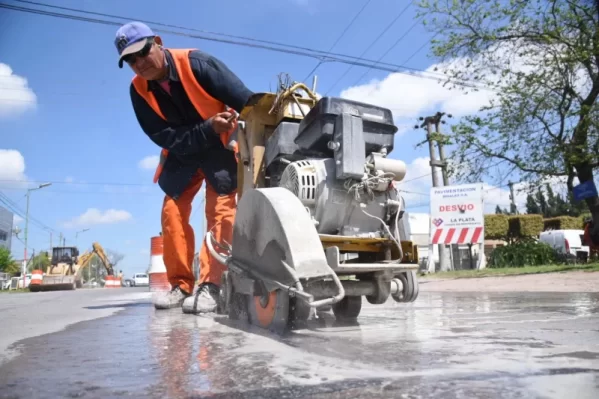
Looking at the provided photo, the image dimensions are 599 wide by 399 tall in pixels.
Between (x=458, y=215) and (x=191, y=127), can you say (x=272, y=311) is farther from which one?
(x=458, y=215)

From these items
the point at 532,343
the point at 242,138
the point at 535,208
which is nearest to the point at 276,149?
the point at 242,138

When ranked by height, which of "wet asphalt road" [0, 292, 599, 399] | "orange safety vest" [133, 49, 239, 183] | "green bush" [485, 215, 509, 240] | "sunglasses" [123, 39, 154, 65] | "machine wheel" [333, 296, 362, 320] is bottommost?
"wet asphalt road" [0, 292, 599, 399]

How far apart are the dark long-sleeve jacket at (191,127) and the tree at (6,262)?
64.6m

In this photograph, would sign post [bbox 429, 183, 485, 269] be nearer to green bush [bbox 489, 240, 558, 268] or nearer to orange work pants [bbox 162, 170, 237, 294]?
green bush [bbox 489, 240, 558, 268]

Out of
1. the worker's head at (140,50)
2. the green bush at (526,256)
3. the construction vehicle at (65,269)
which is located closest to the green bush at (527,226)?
the green bush at (526,256)

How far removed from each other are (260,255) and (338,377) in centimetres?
119

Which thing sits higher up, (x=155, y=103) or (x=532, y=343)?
(x=155, y=103)

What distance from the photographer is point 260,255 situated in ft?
8.66

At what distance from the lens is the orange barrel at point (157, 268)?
7.62 m

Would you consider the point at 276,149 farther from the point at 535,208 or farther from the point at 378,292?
the point at 535,208

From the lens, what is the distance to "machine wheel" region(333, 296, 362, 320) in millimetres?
3215

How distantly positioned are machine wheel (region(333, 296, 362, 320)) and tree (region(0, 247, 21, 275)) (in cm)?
6600

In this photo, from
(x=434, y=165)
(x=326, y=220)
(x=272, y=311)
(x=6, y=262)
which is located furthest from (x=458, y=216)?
(x=6, y=262)

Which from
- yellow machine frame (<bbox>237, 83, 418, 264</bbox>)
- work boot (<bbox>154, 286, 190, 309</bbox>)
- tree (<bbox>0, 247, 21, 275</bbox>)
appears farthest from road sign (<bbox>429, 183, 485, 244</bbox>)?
tree (<bbox>0, 247, 21, 275</bbox>)
